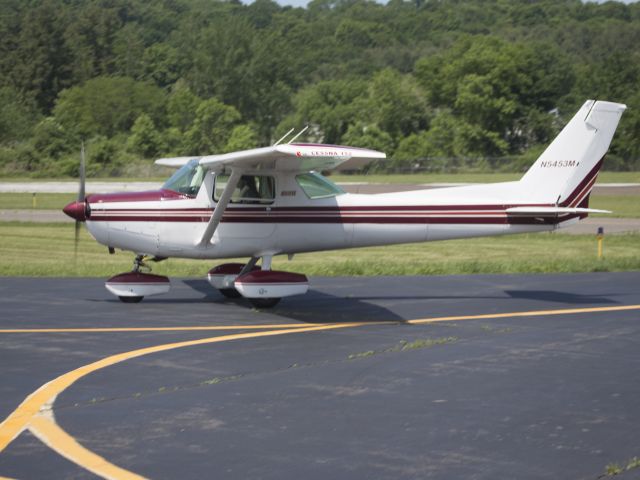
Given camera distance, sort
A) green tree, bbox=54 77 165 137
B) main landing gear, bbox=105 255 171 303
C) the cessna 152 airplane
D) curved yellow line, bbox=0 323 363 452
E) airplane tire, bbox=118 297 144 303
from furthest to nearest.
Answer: green tree, bbox=54 77 165 137, airplane tire, bbox=118 297 144 303, main landing gear, bbox=105 255 171 303, the cessna 152 airplane, curved yellow line, bbox=0 323 363 452

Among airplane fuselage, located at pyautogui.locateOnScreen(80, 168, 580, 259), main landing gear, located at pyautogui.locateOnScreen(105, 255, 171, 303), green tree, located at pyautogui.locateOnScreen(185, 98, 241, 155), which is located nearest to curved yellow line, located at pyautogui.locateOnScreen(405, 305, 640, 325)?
airplane fuselage, located at pyautogui.locateOnScreen(80, 168, 580, 259)

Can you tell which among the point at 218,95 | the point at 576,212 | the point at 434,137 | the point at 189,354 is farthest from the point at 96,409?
the point at 218,95

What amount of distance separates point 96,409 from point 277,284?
244 inches

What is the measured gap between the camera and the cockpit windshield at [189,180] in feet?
50.7

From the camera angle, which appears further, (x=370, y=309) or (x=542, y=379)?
(x=370, y=309)

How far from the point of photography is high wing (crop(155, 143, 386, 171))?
1309 cm

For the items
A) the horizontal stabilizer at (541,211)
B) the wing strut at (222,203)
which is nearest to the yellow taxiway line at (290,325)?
the horizontal stabilizer at (541,211)

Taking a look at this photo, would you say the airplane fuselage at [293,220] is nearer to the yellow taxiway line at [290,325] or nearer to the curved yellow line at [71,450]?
the yellow taxiway line at [290,325]

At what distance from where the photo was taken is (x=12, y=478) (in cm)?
683

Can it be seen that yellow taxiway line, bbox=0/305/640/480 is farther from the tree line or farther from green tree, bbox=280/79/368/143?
green tree, bbox=280/79/368/143

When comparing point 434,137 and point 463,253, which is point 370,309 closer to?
point 463,253

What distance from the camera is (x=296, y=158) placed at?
48.8 feet

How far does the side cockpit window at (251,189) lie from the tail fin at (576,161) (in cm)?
412

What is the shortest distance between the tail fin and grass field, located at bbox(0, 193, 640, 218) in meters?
25.2
